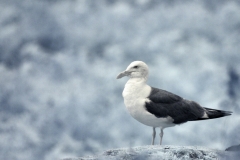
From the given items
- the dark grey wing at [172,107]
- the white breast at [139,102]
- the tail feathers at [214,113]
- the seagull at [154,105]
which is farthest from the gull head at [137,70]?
the tail feathers at [214,113]

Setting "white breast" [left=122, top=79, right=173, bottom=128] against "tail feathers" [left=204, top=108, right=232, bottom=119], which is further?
"tail feathers" [left=204, top=108, right=232, bottom=119]

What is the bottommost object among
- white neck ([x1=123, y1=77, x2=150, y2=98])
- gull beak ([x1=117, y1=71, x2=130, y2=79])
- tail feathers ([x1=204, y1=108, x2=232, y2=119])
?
tail feathers ([x1=204, y1=108, x2=232, y2=119])

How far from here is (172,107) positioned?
6867mm

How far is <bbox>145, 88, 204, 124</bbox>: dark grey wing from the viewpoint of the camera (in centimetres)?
667

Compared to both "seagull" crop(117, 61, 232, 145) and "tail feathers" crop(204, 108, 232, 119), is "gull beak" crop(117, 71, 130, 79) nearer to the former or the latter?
"seagull" crop(117, 61, 232, 145)

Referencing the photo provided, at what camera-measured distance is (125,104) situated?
6852 millimetres

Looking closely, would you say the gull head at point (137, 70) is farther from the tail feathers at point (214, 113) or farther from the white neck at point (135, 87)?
the tail feathers at point (214, 113)

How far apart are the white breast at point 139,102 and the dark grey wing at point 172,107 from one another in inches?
3.5

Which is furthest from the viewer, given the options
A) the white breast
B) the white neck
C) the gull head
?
the gull head

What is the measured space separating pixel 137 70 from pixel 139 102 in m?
0.73

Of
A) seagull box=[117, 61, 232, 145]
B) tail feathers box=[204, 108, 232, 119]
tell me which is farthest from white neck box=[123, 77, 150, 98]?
tail feathers box=[204, 108, 232, 119]

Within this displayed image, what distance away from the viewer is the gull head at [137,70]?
274 inches

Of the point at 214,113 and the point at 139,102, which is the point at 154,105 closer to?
the point at 139,102

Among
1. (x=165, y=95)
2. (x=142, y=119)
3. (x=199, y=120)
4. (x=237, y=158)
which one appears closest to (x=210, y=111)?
(x=199, y=120)
